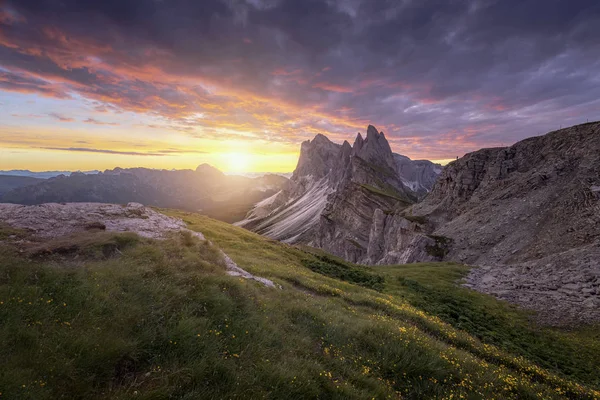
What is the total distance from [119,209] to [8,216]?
7.60 meters

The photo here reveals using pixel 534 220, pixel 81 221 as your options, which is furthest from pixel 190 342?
pixel 534 220

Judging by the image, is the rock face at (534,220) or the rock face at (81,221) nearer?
the rock face at (81,221)

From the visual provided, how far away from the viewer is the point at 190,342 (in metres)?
8.08

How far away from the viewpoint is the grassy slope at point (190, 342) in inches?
258

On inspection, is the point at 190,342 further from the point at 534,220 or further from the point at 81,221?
the point at 534,220

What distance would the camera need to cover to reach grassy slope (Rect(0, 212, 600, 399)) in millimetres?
6562

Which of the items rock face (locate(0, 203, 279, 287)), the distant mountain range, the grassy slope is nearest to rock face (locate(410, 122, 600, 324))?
the distant mountain range

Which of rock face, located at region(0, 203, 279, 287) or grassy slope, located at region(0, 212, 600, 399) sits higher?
rock face, located at region(0, 203, 279, 287)

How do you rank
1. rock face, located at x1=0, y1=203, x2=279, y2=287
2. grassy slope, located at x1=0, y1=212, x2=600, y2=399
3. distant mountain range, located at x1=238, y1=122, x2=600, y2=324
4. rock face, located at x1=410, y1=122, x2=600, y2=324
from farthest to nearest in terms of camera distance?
distant mountain range, located at x1=238, y1=122, x2=600, y2=324, rock face, located at x1=410, y1=122, x2=600, y2=324, rock face, located at x1=0, y1=203, x2=279, y2=287, grassy slope, located at x1=0, y1=212, x2=600, y2=399

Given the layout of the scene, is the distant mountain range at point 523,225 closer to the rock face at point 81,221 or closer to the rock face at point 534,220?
the rock face at point 534,220

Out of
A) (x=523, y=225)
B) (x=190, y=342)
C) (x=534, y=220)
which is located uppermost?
(x=190, y=342)

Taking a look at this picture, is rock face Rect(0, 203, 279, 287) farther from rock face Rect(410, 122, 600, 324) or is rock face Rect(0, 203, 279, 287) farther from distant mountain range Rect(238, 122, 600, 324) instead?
distant mountain range Rect(238, 122, 600, 324)

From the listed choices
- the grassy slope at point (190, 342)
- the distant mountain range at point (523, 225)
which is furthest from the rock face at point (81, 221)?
the distant mountain range at point (523, 225)

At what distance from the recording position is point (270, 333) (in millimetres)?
9898
